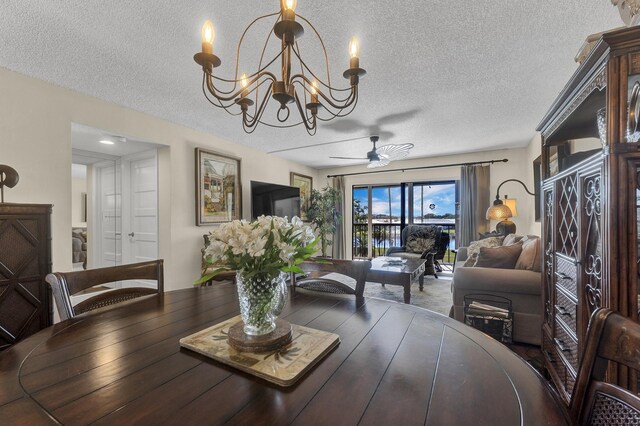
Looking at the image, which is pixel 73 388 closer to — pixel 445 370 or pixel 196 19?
pixel 445 370

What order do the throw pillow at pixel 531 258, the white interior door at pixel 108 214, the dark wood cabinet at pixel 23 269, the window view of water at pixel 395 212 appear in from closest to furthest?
the dark wood cabinet at pixel 23 269
the throw pillow at pixel 531 258
the white interior door at pixel 108 214
the window view of water at pixel 395 212

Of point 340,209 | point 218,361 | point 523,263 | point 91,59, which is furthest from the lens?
point 340,209

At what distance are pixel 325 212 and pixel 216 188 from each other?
2603mm

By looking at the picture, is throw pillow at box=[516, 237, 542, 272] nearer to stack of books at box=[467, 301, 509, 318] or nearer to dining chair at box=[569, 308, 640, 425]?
stack of books at box=[467, 301, 509, 318]

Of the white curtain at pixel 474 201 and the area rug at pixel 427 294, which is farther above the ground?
the white curtain at pixel 474 201

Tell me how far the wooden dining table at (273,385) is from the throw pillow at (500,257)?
1921mm

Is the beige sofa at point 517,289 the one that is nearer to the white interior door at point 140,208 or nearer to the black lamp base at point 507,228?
the black lamp base at point 507,228

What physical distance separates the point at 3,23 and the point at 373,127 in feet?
10.6

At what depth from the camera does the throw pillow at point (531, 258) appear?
2.43 m

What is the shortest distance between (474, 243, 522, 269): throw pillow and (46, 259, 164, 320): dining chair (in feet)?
8.89

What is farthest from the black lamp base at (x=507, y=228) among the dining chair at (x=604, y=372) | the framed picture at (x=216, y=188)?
the dining chair at (x=604, y=372)

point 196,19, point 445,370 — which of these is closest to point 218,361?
point 445,370

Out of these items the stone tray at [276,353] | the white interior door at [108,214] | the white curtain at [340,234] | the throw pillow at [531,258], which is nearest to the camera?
the stone tray at [276,353]

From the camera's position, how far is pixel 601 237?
1.12 metres
